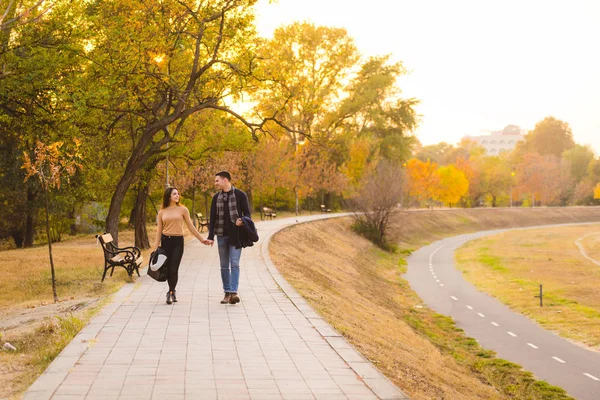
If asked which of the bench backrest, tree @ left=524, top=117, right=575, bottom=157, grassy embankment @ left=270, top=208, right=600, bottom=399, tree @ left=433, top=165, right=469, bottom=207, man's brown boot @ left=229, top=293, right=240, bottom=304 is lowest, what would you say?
grassy embankment @ left=270, top=208, right=600, bottom=399

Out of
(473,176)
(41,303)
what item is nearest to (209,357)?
(41,303)

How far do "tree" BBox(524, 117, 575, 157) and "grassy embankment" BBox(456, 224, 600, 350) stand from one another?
210 feet

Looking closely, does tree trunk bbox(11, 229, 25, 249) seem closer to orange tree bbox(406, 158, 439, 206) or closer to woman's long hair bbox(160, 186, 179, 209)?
woman's long hair bbox(160, 186, 179, 209)

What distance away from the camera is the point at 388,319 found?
18.9 m

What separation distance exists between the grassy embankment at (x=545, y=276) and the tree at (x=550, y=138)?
64.1m

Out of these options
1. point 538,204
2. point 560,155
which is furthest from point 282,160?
point 560,155

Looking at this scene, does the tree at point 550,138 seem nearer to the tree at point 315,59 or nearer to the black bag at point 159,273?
the tree at point 315,59

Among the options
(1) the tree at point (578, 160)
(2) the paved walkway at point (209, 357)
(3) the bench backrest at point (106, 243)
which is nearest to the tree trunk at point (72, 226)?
(3) the bench backrest at point (106, 243)

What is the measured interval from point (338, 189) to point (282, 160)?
10.3 meters

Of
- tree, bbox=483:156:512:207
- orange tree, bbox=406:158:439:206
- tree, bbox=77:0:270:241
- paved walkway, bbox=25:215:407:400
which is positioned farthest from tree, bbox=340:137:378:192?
paved walkway, bbox=25:215:407:400

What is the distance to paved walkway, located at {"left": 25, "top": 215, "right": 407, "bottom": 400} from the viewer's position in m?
6.59

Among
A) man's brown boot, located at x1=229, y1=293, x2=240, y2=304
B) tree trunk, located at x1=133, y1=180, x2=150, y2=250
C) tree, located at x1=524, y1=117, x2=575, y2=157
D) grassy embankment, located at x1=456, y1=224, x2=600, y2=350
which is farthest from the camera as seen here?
tree, located at x1=524, y1=117, x2=575, y2=157

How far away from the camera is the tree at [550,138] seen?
132750 mm

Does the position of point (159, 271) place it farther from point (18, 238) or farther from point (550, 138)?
point (550, 138)
